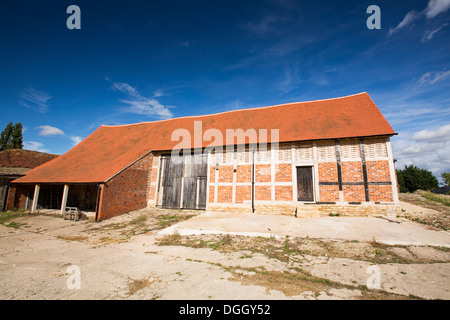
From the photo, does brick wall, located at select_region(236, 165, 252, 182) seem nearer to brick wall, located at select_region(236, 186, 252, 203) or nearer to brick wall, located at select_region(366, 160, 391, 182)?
brick wall, located at select_region(236, 186, 252, 203)

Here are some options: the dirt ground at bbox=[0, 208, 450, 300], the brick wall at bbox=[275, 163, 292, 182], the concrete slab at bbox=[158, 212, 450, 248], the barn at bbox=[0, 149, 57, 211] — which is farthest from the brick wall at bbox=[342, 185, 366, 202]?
the barn at bbox=[0, 149, 57, 211]

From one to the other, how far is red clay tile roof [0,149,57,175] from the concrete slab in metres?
18.5

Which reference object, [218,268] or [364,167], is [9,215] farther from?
[364,167]

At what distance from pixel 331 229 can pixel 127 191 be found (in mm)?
11363

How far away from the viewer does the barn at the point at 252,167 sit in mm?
10250

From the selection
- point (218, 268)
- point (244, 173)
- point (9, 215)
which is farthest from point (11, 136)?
point (218, 268)

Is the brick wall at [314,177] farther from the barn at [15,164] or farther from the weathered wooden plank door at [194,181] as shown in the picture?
the barn at [15,164]

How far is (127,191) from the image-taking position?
41.2 ft

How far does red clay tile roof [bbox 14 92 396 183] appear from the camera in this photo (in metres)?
11.4

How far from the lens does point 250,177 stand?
11945mm

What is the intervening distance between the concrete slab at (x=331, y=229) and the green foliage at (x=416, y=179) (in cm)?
2959

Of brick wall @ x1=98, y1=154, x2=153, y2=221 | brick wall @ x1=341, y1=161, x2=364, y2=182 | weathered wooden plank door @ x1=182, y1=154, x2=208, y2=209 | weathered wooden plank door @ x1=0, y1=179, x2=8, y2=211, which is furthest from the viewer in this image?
weathered wooden plank door @ x1=0, y1=179, x2=8, y2=211
